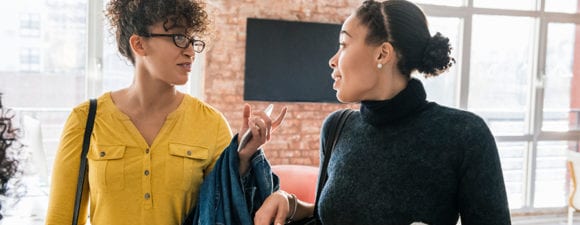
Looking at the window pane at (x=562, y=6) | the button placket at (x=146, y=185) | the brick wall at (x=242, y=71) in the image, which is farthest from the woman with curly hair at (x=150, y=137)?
the window pane at (x=562, y=6)

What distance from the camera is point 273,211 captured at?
5.00 ft

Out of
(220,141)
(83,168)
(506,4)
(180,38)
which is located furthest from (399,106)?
(506,4)

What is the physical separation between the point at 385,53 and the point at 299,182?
2315 millimetres

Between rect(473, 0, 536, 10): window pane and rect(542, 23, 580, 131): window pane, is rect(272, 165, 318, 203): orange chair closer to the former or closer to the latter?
rect(473, 0, 536, 10): window pane

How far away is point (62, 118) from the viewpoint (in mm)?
5121

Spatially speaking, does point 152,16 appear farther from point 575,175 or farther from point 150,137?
point 575,175

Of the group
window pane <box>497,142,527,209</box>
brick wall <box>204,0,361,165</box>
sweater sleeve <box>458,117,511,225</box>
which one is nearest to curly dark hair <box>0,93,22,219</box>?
sweater sleeve <box>458,117,511,225</box>

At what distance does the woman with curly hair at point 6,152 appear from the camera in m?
1.17

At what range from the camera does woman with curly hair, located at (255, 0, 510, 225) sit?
4.49ft

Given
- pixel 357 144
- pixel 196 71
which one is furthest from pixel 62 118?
pixel 357 144

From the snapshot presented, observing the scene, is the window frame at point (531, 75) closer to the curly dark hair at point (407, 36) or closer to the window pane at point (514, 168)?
the window pane at point (514, 168)

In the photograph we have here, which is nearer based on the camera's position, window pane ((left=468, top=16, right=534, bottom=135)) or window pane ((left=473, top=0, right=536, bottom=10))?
window pane ((left=473, top=0, right=536, bottom=10))

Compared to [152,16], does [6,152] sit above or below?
below

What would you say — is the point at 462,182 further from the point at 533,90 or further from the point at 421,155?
the point at 533,90
